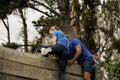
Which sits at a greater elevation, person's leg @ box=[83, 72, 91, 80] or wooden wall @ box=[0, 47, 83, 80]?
wooden wall @ box=[0, 47, 83, 80]

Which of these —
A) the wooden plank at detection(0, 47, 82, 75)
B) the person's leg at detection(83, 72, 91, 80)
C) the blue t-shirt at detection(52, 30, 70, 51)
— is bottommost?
the person's leg at detection(83, 72, 91, 80)

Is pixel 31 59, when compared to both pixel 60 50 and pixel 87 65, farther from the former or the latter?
pixel 87 65

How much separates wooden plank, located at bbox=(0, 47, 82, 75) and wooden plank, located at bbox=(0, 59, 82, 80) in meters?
0.05

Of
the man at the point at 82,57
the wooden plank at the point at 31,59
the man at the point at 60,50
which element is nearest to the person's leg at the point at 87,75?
the man at the point at 82,57

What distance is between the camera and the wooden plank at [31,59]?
5.33m

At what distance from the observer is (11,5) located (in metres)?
13.1

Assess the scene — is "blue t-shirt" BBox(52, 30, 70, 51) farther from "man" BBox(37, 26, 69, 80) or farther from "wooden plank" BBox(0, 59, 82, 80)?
"wooden plank" BBox(0, 59, 82, 80)

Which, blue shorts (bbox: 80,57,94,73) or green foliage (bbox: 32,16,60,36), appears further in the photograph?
green foliage (bbox: 32,16,60,36)

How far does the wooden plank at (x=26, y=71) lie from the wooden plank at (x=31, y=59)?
0.05 m

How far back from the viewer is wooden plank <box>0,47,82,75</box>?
17.5 ft

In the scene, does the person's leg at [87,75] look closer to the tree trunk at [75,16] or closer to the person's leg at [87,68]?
the person's leg at [87,68]

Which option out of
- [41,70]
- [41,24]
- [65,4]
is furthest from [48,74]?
[41,24]

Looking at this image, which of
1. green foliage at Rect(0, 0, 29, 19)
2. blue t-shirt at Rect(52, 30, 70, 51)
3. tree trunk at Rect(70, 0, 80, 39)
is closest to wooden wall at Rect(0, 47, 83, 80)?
blue t-shirt at Rect(52, 30, 70, 51)

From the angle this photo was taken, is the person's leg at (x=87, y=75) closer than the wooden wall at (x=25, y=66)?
No
